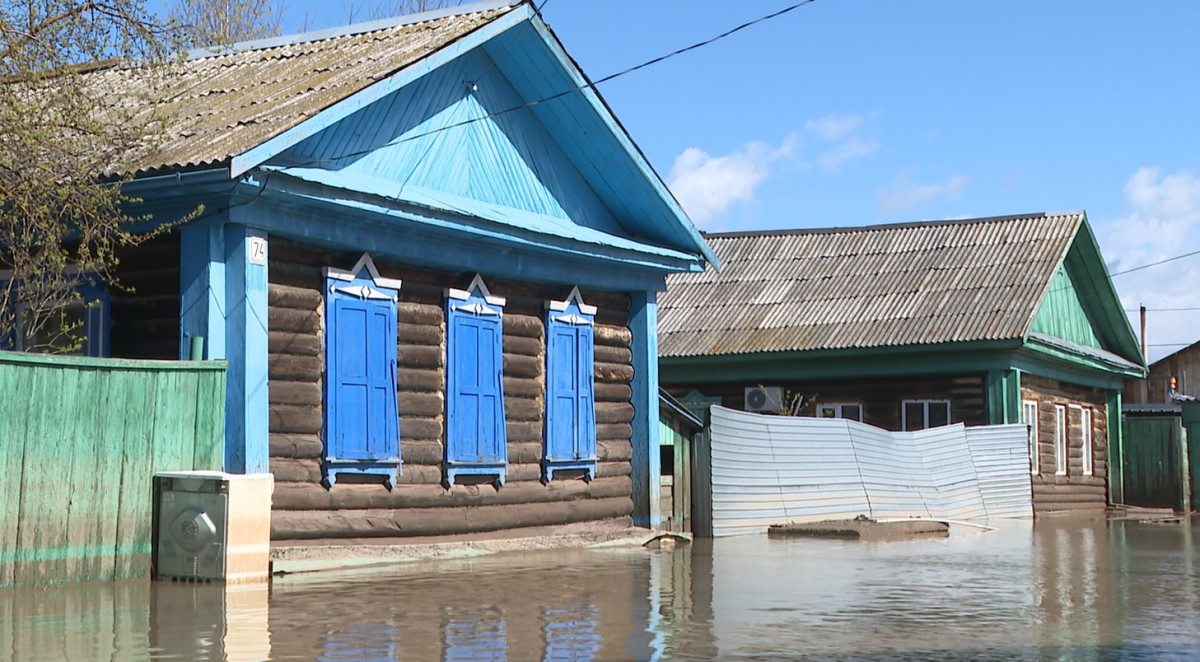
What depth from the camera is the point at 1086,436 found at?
98.0ft

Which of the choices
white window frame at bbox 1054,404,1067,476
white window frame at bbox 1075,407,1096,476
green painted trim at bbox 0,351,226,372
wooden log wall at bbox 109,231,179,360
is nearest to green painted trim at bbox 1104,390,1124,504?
white window frame at bbox 1075,407,1096,476

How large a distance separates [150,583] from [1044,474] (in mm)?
19522

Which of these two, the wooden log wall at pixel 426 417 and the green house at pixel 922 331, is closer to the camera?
the wooden log wall at pixel 426 417

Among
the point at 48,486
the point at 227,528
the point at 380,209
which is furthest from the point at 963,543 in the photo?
the point at 48,486

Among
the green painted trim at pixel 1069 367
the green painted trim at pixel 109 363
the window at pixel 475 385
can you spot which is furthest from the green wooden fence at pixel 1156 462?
the green painted trim at pixel 109 363

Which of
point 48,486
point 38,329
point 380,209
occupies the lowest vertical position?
point 48,486

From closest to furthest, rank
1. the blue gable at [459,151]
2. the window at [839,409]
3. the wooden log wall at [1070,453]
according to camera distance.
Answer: the blue gable at [459,151], the window at [839,409], the wooden log wall at [1070,453]

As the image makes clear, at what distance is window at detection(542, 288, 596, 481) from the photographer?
15825mm

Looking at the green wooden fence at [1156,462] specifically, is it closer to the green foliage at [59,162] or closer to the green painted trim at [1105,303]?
the green painted trim at [1105,303]

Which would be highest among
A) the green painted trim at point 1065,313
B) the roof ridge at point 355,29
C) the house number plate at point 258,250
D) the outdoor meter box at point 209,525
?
the roof ridge at point 355,29

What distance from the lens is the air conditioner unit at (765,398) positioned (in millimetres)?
25438

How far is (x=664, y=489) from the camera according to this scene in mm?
17516

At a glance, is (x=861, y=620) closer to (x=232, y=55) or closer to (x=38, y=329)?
(x=38, y=329)

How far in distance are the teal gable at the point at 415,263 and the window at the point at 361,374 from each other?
0.02m
